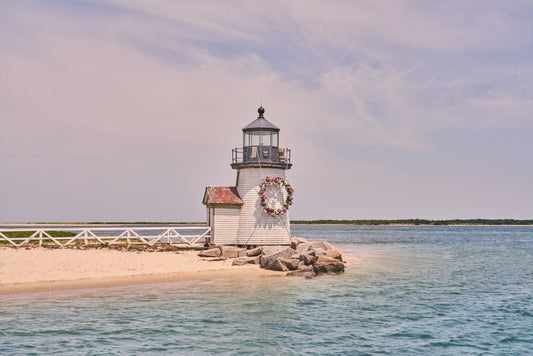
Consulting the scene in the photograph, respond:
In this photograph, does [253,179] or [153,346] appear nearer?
[153,346]

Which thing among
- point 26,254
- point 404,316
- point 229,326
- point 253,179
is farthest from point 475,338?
point 26,254

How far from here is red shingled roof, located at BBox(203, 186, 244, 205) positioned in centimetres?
2861

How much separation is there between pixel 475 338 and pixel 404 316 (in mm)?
2642

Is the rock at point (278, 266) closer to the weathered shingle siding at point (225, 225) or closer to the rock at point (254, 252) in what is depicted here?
the rock at point (254, 252)

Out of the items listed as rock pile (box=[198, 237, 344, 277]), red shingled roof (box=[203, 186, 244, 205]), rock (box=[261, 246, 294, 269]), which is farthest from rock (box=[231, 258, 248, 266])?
red shingled roof (box=[203, 186, 244, 205])

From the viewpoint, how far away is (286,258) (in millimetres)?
25094

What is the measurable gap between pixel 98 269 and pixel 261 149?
11770mm

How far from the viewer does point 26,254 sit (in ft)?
76.2

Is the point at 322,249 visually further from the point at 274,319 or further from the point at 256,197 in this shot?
the point at 274,319

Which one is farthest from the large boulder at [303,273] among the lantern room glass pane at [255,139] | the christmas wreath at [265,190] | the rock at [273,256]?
the lantern room glass pane at [255,139]

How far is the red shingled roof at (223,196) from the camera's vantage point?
28609 mm

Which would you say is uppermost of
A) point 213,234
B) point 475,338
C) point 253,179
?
point 253,179

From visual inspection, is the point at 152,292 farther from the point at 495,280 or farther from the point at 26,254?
the point at 495,280

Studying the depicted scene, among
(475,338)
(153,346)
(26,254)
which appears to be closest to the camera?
(153,346)
